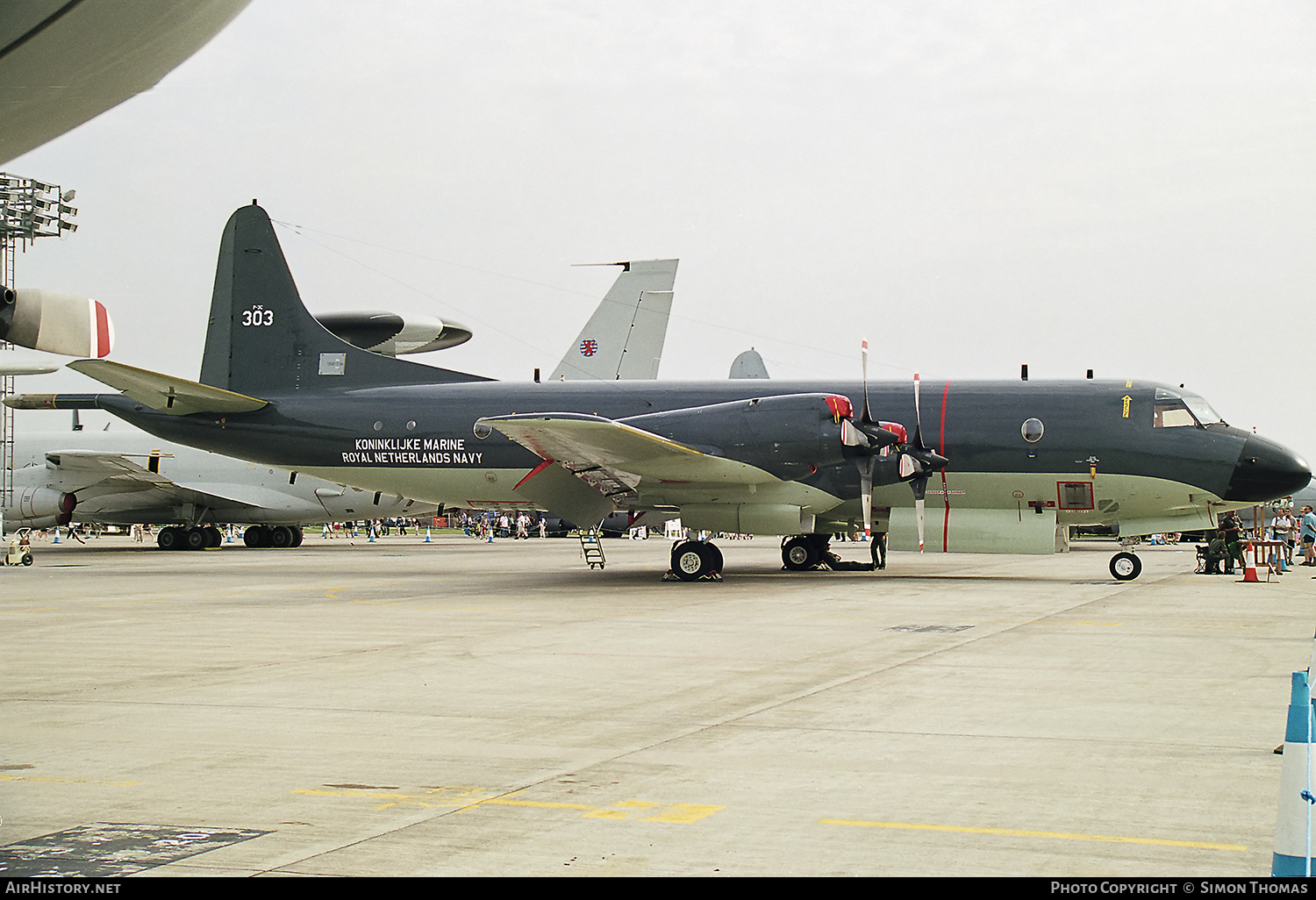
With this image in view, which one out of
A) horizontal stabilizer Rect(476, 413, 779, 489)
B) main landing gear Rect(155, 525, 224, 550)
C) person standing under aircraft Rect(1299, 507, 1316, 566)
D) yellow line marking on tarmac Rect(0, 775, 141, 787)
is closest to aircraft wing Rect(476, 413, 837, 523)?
horizontal stabilizer Rect(476, 413, 779, 489)

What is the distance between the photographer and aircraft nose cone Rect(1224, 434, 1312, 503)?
65.4 feet

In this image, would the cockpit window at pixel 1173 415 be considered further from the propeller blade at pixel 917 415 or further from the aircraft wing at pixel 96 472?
the aircraft wing at pixel 96 472

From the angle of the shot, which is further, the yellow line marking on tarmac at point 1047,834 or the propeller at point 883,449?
the propeller at point 883,449

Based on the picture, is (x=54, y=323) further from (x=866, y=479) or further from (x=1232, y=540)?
(x=1232, y=540)

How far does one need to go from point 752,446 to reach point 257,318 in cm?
1178

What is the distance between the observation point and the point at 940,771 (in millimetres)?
6188

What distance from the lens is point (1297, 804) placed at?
12.8ft

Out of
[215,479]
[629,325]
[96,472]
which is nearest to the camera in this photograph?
[629,325]

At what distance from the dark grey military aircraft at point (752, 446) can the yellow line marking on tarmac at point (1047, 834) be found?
13736 millimetres

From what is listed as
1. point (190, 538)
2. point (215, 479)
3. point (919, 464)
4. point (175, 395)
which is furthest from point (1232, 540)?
point (190, 538)

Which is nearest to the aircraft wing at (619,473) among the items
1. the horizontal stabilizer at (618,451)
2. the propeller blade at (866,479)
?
the horizontal stabilizer at (618,451)

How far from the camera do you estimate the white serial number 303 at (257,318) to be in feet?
82.0
